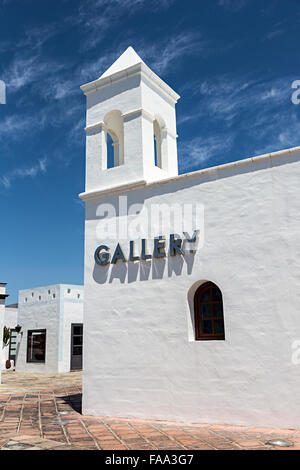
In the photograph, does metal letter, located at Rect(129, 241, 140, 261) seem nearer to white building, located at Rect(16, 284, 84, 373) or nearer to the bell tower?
the bell tower

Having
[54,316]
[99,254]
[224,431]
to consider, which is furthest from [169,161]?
[54,316]

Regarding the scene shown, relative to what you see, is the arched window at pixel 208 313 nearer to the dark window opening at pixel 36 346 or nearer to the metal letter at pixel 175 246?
the metal letter at pixel 175 246

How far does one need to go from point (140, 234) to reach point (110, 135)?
4075 mm

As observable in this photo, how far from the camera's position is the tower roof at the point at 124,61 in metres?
10.1

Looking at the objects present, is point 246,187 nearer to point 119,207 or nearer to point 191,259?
point 191,259

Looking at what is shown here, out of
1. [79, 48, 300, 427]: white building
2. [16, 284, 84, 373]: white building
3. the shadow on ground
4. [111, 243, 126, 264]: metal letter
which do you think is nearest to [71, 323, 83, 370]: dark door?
[16, 284, 84, 373]: white building

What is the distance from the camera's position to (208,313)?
26.0ft

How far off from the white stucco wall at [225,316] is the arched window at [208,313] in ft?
0.75

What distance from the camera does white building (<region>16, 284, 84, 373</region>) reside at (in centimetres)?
2095

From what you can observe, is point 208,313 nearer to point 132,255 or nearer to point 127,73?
point 132,255

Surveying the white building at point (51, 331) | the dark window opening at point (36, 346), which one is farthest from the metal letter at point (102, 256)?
the dark window opening at point (36, 346)

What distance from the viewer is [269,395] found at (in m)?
6.74

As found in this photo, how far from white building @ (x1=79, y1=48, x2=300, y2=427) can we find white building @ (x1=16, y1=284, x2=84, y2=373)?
41.7 ft

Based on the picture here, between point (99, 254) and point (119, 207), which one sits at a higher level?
point (119, 207)
